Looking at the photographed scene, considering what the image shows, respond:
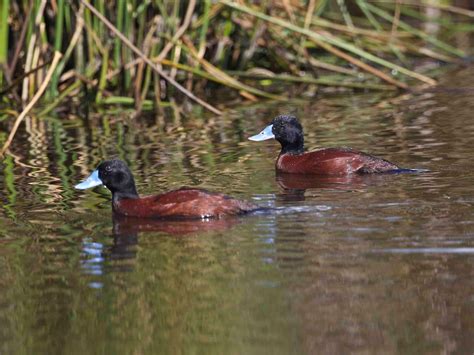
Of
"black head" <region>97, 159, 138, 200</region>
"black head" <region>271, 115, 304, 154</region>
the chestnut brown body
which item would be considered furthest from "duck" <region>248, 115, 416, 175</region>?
"black head" <region>97, 159, 138, 200</region>

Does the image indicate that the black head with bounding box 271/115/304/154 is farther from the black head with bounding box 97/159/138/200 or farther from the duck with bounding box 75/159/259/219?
the duck with bounding box 75/159/259/219

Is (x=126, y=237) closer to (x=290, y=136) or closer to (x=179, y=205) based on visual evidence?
(x=179, y=205)

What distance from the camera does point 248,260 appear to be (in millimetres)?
7246

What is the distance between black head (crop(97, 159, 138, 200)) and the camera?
8898 mm

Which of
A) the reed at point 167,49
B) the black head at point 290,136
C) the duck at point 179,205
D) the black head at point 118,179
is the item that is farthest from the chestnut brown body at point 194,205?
the reed at point 167,49

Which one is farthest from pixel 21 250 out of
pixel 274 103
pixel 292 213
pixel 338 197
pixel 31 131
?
pixel 274 103

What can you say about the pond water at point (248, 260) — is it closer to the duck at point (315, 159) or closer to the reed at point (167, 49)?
the duck at point (315, 159)

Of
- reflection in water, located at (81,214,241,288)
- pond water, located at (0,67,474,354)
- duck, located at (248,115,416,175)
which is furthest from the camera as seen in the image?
duck, located at (248,115,416,175)

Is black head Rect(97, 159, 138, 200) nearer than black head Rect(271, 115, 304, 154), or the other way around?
black head Rect(97, 159, 138, 200)

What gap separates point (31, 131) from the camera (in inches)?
550

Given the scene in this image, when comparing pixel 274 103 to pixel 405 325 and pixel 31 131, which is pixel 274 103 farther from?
pixel 405 325

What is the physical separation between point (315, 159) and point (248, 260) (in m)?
3.33

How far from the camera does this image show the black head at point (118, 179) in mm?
8898

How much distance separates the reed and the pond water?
212 centimetres
